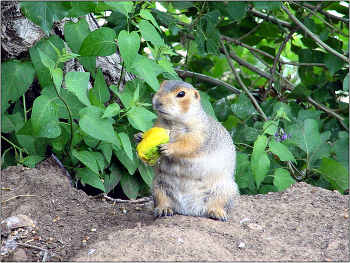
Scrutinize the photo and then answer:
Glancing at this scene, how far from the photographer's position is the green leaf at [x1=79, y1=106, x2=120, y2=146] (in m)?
3.88

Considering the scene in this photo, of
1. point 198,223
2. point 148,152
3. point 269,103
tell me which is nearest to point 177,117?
point 148,152

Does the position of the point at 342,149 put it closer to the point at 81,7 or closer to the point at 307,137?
the point at 307,137

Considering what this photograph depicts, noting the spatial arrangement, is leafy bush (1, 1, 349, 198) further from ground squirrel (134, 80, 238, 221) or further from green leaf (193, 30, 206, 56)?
ground squirrel (134, 80, 238, 221)

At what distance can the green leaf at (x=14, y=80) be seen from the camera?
4402mm

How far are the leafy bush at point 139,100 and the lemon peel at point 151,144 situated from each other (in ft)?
0.39

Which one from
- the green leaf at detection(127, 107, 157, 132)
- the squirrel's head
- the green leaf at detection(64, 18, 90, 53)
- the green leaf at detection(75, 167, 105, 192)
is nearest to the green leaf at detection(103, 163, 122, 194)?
the green leaf at detection(75, 167, 105, 192)

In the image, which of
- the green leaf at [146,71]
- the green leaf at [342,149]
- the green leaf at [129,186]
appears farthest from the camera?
the green leaf at [342,149]

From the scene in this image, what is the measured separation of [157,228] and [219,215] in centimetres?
82

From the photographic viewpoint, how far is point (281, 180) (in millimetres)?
5051

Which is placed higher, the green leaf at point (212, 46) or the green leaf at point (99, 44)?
the green leaf at point (99, 44)

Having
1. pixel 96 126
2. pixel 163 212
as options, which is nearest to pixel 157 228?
pixel 163 212

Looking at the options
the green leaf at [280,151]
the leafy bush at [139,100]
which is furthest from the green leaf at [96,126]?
the green leaf at [280,151]

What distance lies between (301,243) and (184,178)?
4.06ft

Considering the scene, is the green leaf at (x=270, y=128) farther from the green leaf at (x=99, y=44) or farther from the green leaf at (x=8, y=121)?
the green leaf at (x=8, y=121)
